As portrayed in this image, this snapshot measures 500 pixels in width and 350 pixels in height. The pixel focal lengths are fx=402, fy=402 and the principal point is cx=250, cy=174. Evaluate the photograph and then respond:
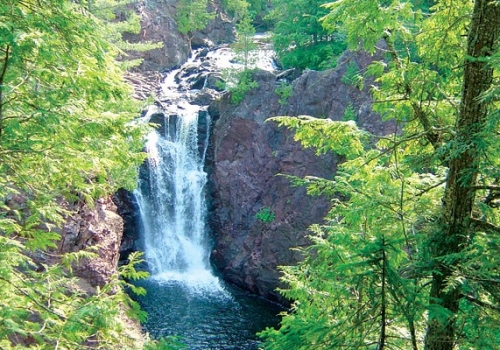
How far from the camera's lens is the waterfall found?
1903cm

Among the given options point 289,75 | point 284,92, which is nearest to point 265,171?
point 284,92

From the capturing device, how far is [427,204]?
393 centimetres

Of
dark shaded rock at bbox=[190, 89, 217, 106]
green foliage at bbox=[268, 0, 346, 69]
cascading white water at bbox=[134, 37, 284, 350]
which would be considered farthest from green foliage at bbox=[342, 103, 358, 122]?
dark shaded rock at bbox=[190, 89, 217, 106]

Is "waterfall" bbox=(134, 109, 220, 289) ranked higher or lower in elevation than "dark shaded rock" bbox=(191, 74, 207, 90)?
lower

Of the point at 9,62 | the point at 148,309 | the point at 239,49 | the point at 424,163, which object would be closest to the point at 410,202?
the point at 424,163

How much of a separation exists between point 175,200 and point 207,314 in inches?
258

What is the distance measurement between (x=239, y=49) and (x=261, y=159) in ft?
20.4

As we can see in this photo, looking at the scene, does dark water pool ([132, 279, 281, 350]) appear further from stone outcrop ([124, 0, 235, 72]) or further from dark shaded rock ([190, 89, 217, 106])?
stone outcrop ([124, 0, 235, 72])

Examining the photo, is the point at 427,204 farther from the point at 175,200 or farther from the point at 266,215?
the point at 175,200

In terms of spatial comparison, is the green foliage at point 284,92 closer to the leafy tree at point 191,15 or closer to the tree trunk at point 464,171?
the leafy tree at point 191,15

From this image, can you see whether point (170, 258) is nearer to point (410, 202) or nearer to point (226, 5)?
point (410, 202)

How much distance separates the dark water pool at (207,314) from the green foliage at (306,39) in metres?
11.0

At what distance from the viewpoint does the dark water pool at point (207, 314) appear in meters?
13.4

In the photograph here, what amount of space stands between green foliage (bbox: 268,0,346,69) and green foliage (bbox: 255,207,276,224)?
7.03m
